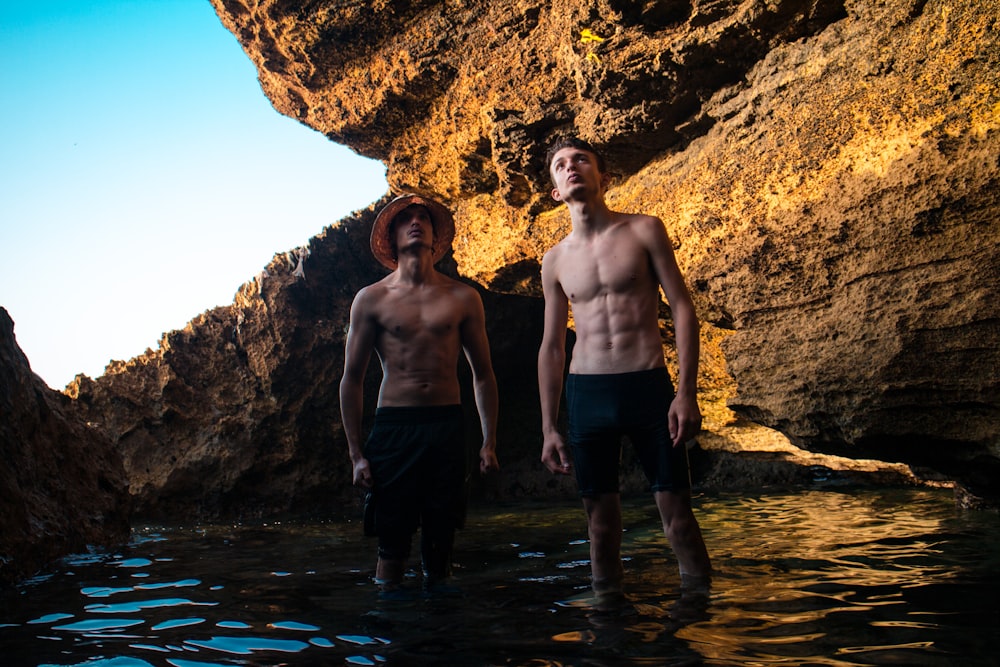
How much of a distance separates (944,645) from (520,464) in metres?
8.73

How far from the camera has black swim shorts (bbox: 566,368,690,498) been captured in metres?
2.80

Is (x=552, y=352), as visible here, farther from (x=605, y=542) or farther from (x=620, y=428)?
(x=605, y=542)

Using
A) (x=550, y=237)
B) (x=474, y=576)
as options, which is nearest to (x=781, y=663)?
(x=474, y=576)

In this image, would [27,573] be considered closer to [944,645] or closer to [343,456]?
[944,645]

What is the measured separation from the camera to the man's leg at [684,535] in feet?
9.14

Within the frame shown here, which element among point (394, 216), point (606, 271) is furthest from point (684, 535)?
point (394, 216)

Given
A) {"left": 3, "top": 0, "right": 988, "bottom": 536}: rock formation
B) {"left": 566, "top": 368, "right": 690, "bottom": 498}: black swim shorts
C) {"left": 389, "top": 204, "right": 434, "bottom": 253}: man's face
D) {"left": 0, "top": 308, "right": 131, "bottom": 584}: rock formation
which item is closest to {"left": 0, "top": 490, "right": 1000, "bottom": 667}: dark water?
{"left": 0, "top": 308, "right": 131, "bottom": 584}: rock formation

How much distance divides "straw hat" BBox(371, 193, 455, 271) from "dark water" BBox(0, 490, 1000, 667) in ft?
5.23

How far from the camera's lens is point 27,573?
12.8ft

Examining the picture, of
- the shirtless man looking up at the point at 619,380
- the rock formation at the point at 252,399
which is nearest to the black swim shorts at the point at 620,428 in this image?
the shirtless man looking up at the point at 619,380

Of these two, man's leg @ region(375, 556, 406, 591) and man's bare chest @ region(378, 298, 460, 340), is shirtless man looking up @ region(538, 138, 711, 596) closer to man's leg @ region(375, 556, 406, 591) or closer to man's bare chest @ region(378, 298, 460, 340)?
man's bare chest @ region(378, 298, 460, 340)

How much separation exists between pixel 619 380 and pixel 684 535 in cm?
62

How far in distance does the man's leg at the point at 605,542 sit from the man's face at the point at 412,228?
57.5 inches

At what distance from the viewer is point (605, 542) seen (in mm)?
2900
